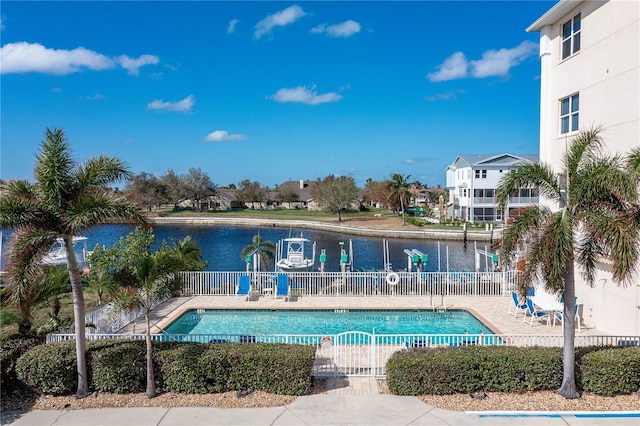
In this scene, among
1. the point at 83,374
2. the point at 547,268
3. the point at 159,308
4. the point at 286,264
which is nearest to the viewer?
the point at 547,268

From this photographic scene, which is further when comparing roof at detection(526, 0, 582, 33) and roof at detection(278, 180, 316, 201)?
roof at detection(278, 180, 316, 201)

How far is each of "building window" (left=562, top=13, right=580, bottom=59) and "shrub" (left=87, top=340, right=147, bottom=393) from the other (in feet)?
47.5

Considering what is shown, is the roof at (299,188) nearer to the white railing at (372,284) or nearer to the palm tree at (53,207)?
the white railing at (372,284)

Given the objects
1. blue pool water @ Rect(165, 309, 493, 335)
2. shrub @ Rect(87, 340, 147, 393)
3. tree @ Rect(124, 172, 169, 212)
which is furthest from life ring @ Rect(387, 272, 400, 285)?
tree @ Rect(124, 172, 169, 212)

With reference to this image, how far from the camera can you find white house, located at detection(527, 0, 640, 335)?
11.6 m

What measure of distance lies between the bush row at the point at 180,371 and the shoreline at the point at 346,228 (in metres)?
38.9

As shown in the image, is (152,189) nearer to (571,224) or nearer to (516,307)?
(516,307)

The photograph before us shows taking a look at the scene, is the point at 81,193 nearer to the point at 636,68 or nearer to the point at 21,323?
the point at 21,323

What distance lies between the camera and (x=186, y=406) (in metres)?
8.30

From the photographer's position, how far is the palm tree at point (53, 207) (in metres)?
7.75

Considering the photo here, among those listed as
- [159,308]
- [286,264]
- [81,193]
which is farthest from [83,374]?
[286,264]

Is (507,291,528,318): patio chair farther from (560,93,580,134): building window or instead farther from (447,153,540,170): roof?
(447,153,540,170): roof

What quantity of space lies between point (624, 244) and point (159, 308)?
1477 centimetres

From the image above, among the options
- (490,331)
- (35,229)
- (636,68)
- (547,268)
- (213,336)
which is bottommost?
(490,331)
